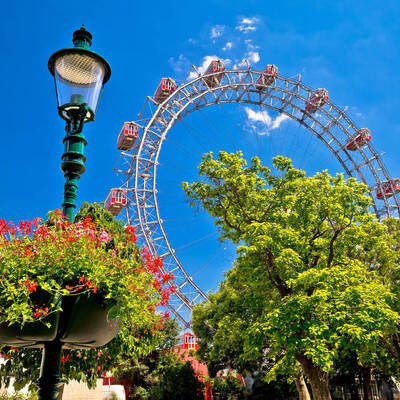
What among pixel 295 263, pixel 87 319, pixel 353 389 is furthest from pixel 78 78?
pixel 353 389

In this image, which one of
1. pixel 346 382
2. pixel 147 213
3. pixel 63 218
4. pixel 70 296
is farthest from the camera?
pixel 147 213

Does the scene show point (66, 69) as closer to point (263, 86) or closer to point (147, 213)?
point (147, 213)

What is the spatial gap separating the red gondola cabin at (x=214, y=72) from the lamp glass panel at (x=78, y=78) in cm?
3018

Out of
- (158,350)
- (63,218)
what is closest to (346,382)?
(158,350)

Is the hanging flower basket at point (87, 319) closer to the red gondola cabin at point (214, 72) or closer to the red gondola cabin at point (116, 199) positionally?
the red gondola cabin at point (116, 199)

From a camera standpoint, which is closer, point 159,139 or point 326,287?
point 326,287

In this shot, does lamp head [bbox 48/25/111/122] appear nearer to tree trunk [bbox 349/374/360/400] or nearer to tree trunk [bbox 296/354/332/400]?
tree trunk [bbox 296/354/332/400]

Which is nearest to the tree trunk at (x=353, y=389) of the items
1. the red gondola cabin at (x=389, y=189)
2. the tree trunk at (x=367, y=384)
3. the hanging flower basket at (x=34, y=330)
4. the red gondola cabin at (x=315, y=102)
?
the tree trunk at (x=367, y=384)

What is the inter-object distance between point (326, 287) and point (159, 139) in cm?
2202

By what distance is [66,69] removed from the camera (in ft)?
12.4

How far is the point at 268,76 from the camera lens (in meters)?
35.8

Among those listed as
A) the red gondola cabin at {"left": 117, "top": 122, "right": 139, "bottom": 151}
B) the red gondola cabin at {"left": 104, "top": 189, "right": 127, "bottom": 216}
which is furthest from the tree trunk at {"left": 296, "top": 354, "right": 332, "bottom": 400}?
the red gondola cabin at {"left": 117, "top": 122, "right": 139, "bottom": 151}

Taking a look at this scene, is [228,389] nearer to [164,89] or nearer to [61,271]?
[164,89]

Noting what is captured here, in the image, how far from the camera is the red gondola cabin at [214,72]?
33.0 meters
